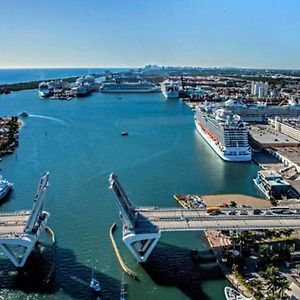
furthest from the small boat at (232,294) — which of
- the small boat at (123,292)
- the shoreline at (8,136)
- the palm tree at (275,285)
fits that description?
the shoreline at (8,136)

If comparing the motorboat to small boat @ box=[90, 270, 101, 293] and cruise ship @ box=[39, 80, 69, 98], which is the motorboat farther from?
Answer: cruise ship @ box=[39, 80, 69, 98]

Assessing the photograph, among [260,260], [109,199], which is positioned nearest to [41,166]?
[109,199]

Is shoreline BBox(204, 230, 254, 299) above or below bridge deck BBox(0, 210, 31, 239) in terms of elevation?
below

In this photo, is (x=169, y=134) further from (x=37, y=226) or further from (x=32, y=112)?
(x=37, y=226)

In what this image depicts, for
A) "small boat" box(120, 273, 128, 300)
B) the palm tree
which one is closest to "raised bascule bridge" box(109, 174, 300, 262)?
"small boat" box(120, 273, 128, 300)

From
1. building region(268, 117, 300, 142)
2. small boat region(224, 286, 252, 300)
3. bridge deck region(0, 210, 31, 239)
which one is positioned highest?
bridge deck region(0, 210, 31, 239)

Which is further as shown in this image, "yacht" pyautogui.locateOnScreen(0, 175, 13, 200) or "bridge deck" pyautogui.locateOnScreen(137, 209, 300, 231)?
"yacht" pyautogui.locateOnScreen(0, 175, 13, 200)
